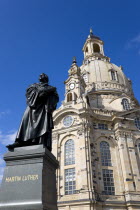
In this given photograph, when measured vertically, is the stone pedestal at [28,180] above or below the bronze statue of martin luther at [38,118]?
below

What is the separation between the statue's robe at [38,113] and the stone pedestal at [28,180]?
2.05ft

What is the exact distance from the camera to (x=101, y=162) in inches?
1050

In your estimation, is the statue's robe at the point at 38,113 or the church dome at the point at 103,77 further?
the church dome at the point at 103,77

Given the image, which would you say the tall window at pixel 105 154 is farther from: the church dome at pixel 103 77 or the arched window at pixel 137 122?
the church dome at pixel 103 77

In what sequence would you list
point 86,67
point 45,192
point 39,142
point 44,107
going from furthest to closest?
point 86,67
point 44,107
point 39,142
point 45,192

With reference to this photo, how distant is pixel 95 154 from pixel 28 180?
22.6 metres

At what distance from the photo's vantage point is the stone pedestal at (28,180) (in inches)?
193

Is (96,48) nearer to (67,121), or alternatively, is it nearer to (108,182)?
(67,121)

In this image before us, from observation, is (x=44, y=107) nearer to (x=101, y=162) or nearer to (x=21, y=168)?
(x=21, y=168)

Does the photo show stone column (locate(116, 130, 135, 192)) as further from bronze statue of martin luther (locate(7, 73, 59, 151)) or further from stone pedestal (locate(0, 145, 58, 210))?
stone pedestal (locate(0, 145, 58, 210))

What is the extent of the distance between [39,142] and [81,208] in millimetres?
18937

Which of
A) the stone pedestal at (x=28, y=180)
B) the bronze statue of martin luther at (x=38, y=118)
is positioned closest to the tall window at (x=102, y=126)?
the bronze statue of martin luther at (x=38, y=118)

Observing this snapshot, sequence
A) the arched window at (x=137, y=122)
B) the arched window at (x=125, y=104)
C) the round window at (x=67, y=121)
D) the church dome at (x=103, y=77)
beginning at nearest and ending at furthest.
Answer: the round window at (x=67, y=121), the arched window at (x=137, y=122), the arched window at (x=125, y=104), the church dome at (x=103, y=77)

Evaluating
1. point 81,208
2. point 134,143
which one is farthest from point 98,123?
point 81,208
